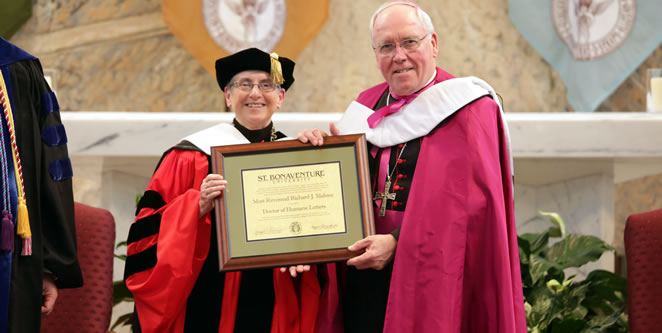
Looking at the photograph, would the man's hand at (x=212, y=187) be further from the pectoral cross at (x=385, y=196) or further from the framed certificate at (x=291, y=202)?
the pectoral cross at (x=385, y=196)

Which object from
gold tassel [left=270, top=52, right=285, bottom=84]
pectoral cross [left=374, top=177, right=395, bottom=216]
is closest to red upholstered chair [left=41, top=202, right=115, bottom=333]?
gold tassel [left=270, top=52, right=285, bottom=84]

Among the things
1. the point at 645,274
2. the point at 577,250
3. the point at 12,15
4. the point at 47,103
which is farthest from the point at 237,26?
the point at 645,274

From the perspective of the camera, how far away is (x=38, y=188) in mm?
2465

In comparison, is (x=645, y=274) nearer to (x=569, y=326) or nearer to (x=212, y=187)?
(x=569, y=326)

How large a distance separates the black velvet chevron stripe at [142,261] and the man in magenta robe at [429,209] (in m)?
0.59

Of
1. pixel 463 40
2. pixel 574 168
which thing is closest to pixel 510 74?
pixel 463 40

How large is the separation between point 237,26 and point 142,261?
6.69 ft

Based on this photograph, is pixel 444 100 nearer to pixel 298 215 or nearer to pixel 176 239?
pixel 298 215

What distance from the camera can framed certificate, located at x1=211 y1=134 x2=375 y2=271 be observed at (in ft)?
8.00

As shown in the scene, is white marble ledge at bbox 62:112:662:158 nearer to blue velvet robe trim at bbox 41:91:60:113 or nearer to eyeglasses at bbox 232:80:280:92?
eyeglasses at bbox 232:80:280:92

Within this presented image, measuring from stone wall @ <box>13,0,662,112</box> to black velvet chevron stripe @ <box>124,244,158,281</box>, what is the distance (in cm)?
232

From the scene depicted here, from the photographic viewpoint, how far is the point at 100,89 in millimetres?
4898

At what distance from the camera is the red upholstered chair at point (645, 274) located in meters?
3.06

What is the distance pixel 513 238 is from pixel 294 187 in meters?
0.71
